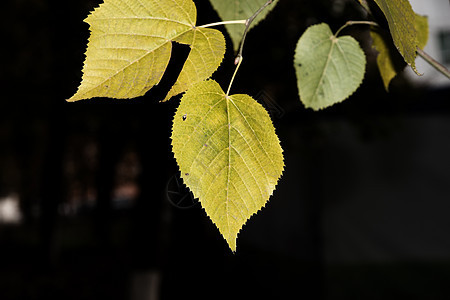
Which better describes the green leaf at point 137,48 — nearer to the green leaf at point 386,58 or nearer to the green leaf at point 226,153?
the green leaf at point 226,153

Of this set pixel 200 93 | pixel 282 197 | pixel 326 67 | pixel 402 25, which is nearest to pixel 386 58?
pixel 326 67

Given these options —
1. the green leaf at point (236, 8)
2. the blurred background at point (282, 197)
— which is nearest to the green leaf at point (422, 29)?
the green leaf at point (236, 8)

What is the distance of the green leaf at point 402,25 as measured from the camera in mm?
486

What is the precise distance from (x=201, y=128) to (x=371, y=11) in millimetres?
305

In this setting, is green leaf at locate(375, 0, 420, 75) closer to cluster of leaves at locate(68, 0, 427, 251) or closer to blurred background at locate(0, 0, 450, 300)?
cluster of leaves at locate(68, 0, 427, 251)

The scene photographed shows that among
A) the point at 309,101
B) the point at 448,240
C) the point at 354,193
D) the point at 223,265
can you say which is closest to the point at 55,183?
the point at 223,265

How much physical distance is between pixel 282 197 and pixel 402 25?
1397 cm

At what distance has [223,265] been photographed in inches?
592

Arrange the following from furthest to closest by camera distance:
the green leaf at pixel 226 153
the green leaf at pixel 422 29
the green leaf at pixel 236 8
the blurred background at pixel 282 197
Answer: the blurred background at pixel 282 197
the green leaf at pixel 422 29
the green leaf at pixel 236 8
the green leaf at pixel 226 153

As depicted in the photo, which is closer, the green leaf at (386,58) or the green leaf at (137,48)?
the green leaf at (137,48)

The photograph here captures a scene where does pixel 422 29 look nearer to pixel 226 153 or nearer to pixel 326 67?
pixel 326 67

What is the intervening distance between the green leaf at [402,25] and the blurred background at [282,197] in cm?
482

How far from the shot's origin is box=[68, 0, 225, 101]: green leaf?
481mm

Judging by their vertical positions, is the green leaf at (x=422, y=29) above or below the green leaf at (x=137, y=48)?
below
